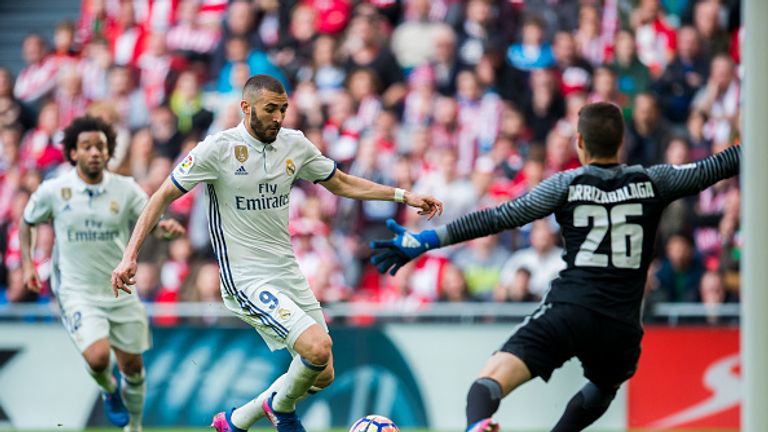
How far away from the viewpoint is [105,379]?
10375 millimetres

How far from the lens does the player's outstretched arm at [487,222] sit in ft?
26.0

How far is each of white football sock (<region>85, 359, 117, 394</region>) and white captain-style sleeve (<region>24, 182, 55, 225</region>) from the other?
3.92 ft

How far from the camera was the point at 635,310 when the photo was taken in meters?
7.95

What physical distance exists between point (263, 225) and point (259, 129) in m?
0.63

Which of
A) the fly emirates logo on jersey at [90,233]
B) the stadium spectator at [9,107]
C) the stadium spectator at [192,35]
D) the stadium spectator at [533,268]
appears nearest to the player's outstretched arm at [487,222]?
the fly emirates logo on jersey at [90,233]

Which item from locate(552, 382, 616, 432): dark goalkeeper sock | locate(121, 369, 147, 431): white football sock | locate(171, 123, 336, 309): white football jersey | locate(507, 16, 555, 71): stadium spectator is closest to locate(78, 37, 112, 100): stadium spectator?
locate(507, 16, 555, 71): stadium spectator

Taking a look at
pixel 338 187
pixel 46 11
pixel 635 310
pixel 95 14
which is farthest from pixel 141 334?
pixel 46 11

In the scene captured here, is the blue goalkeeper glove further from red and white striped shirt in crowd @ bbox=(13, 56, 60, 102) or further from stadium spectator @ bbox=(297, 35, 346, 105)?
red and white striped shirt in crowd @ bbox=(13, 56, 60, 102)

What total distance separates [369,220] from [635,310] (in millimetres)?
6887

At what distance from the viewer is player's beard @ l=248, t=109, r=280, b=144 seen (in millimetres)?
8461

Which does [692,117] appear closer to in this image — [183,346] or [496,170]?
[496,170]

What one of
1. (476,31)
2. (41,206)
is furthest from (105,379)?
(476,31)

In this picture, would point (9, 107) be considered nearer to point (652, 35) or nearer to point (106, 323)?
point (106, 323)

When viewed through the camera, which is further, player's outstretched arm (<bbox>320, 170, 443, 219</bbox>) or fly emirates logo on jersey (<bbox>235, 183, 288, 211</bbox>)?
player's outstretched arm (<bbox>320, 170, 443, 219</bbox>)
